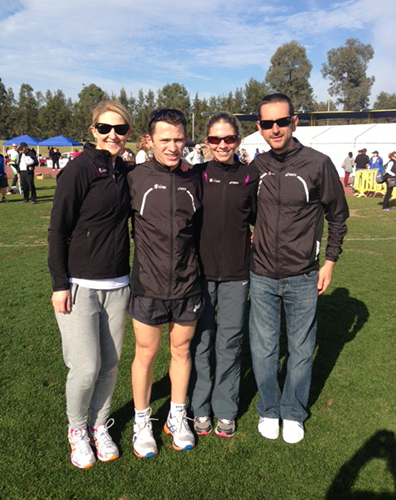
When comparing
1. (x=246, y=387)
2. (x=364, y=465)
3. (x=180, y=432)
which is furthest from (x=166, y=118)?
(x=364, y=465)

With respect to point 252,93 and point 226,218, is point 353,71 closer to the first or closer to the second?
point 252,93

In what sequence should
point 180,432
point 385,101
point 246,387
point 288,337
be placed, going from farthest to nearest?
point 385,101, point 246,387, point 288,337, point 180,432

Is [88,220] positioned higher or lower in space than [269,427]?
higher

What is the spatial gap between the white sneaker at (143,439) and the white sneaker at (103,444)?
135mm

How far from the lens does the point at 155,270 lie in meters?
2.44

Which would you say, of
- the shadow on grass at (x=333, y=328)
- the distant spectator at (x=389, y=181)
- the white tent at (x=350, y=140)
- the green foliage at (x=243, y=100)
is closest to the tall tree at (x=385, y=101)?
the green foliage at (x=243, y=100)

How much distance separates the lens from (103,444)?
2625 millimetres

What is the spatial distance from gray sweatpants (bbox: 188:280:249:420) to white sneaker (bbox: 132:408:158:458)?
376mm

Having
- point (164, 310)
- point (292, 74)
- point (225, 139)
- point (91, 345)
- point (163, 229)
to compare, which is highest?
point (292, 74)

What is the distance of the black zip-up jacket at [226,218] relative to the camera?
2.59m

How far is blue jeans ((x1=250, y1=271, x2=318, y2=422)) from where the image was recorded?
2.72 m

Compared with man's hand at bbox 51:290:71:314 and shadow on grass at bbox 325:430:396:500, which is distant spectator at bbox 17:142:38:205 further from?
shadow on grass at bbox 325:430:396:500

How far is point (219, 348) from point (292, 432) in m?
0.78

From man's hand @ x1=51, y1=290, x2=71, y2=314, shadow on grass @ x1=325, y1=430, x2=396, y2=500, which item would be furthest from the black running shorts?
shadow on grass @ x1=325, y1=430, x2=396, y2=500
